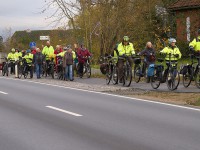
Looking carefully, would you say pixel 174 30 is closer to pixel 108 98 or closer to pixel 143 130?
pixel 108 98

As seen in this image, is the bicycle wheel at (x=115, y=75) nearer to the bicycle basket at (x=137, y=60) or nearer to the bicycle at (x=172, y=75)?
the bicycle basket at (x=137, y=60)

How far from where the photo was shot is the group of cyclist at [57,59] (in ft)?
80.8

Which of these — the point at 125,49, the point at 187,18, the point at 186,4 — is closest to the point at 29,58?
the point at 187,18

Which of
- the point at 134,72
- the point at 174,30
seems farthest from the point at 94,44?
the point at 134,72

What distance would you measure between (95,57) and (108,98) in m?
24.8

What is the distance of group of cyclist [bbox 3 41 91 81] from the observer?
24625 millimetres

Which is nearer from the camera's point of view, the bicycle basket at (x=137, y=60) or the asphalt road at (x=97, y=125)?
the asphalt road at (x=97, y=125)

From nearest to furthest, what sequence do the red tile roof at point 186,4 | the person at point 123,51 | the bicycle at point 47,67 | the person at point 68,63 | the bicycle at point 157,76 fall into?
the bicycle at point 157,76 → the person at point 123,51 → the person at point 68,63 → the bicycle at point 47,67 → the red tile roof at point 186,4

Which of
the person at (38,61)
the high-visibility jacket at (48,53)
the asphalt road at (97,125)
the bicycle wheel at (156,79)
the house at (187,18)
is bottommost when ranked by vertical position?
the asphalt road at (97,125)

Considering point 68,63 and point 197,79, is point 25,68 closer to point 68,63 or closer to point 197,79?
point 68,63

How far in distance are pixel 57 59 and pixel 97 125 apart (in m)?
17.3

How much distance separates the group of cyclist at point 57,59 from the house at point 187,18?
6.98 meters

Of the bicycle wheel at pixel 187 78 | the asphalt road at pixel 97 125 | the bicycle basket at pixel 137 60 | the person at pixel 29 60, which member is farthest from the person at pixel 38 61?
the asphalt road at pixel 97 125

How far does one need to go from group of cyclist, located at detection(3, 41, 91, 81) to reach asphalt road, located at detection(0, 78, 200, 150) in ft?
33.2
